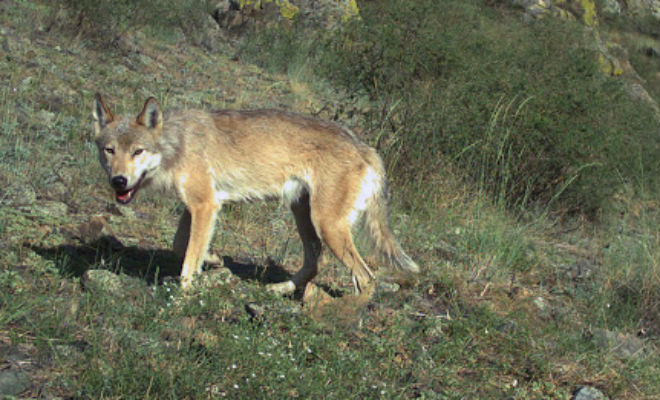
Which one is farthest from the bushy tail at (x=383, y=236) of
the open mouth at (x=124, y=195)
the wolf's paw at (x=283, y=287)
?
the open mouth at (x=124, y=195)

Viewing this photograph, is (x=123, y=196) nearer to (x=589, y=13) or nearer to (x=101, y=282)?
(x=101, y=282)

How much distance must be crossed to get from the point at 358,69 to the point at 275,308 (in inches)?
228

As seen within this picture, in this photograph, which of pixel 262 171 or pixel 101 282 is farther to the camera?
pixel 262 171

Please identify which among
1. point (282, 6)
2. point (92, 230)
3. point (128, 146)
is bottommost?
point (92, 230)

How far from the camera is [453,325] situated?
4848 millimetres

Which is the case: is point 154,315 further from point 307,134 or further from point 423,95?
point 423,95

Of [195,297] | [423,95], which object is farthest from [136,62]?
[195,297]

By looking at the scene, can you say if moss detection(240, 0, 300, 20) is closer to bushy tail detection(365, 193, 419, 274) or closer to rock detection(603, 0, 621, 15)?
bushy tail detection(365, 193, 419, 274)

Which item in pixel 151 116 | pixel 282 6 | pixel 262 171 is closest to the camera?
pixel 151 116

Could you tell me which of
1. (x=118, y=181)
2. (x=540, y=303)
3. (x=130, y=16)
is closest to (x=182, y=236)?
(x=118, y=181)

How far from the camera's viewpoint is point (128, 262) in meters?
5.52

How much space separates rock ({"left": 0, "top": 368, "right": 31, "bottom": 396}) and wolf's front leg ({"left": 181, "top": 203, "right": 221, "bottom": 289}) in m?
1.76

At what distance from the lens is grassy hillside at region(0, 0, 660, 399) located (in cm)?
373

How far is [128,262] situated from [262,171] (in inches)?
56.4
